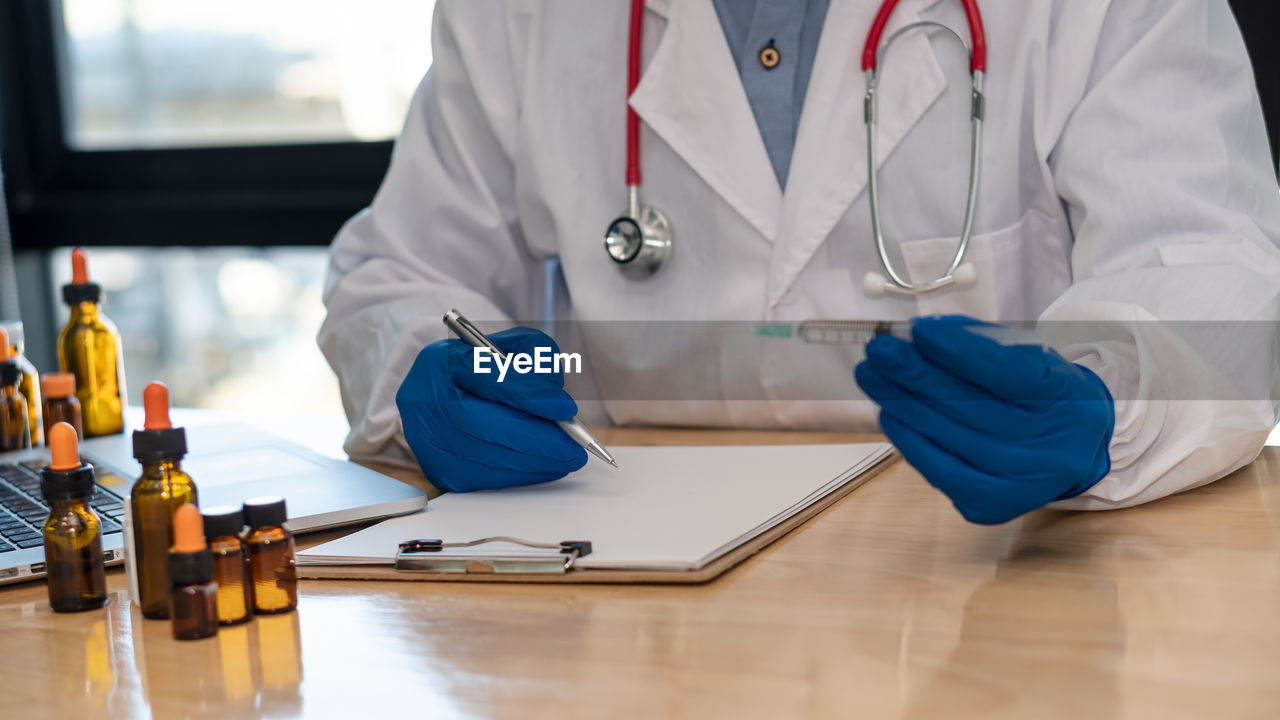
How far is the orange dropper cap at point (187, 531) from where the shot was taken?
1.71 ft

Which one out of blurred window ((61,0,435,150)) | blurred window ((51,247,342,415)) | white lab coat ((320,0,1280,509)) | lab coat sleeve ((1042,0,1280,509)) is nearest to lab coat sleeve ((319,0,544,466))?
white lab coat ((320,0,1280,509))

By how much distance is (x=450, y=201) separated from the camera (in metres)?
1.27

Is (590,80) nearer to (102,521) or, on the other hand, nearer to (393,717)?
(102,521)

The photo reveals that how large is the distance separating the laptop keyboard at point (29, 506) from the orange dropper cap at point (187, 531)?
0.17 meters

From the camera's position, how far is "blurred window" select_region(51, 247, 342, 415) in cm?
239

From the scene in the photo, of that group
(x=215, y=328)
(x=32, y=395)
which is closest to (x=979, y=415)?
(x=32, y=395)

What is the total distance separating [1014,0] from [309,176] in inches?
61.6

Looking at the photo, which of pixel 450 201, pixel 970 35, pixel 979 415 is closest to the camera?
pixel 979 415

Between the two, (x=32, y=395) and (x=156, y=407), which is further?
(x=32, y=395)

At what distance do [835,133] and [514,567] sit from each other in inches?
25.8

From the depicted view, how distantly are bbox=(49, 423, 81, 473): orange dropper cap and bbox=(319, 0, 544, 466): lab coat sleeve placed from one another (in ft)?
1.89

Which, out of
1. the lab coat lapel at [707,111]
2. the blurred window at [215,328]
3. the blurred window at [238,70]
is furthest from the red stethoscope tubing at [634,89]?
the blurred window at [215,328]

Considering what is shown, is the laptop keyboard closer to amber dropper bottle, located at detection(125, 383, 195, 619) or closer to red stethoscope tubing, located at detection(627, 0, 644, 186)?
amber dropper bottle, located at detection(125, 383, 195, 619)

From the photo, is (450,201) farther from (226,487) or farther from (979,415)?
(979,415)
